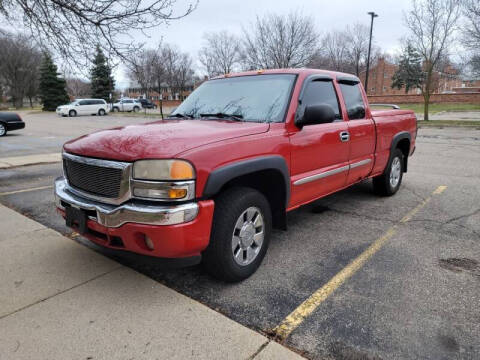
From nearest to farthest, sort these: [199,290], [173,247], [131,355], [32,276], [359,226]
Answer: [131,355], [173,247], [199,290], [32,276], [359,226]

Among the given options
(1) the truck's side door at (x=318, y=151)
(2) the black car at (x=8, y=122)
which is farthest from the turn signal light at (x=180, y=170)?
(2) the black car at (x=8, y=122)

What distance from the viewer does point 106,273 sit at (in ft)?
10.6

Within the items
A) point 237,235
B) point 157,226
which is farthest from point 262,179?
point 157,226

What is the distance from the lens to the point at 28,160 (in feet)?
30.5

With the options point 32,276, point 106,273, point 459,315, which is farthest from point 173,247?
point 459,315

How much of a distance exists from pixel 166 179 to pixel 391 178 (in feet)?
14.2

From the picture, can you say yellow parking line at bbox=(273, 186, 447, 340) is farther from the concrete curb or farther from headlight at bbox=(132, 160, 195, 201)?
the concrete curb

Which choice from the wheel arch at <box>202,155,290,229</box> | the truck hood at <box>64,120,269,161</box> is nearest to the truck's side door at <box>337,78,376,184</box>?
the wheel arch at <box>202,155,290,229</box>

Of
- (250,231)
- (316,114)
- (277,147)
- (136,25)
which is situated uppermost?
(136,25)

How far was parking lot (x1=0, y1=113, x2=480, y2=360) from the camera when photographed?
7.73 feet

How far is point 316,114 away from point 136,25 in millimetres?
4700

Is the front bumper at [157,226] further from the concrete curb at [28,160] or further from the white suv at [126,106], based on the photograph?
the white suv at [126,106]

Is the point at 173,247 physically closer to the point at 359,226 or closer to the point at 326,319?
the point at 326,319

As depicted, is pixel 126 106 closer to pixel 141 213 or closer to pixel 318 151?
pixel 318 151
